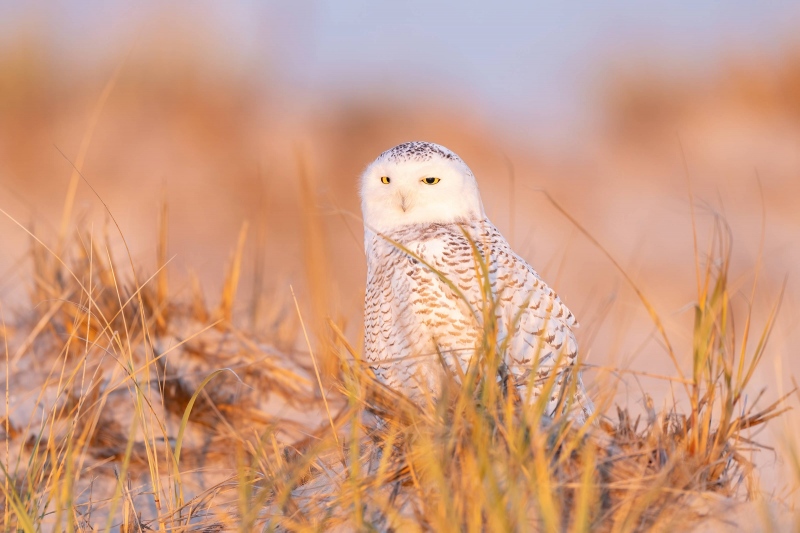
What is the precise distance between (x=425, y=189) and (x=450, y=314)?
0.57 m

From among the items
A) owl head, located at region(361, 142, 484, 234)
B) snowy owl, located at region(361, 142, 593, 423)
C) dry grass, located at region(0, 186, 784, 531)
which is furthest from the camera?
owl head, located at region(361, 142, 484, 234)

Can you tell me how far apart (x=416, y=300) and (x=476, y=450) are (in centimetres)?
73

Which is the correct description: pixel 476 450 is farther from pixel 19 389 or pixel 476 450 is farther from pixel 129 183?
pixel 129 183

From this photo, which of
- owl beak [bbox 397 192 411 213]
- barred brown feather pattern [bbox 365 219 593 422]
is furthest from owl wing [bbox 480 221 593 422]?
owl beak [bbox 397 192 411 213]

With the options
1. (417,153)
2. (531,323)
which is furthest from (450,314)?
(417,153)

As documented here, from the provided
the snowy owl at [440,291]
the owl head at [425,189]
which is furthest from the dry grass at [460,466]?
the owl head at [425,189]

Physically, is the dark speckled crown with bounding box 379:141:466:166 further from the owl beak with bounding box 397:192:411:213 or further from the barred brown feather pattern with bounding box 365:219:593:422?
the barred brown feather pattern with bounding box 365:219:593:422

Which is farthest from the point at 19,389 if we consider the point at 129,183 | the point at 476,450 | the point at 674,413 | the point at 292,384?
the point at 129,183

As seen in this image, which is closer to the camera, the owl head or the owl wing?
the owl wing

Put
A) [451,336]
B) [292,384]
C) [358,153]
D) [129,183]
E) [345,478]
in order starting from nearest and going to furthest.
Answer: [345,478]
[451,336]
[292,384]
[129,183]
[358,153]

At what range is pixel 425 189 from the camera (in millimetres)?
2832

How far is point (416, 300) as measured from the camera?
8.03 feet

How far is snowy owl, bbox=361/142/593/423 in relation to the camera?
235 cm

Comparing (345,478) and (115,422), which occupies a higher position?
(345,478)
